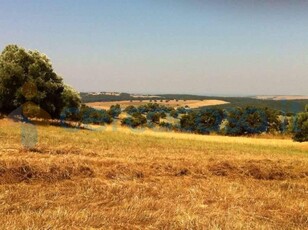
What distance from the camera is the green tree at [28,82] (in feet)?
136

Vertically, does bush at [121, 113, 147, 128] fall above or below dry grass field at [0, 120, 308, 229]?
below

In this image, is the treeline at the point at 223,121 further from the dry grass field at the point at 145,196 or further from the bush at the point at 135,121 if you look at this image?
the dry grass field at the point at 145,196

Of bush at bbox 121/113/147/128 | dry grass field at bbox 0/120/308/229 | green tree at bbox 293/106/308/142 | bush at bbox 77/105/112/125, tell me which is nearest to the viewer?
dry grass field at bbox 0/120/308/229

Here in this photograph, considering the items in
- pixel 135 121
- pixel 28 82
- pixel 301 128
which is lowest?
pixel 135 121

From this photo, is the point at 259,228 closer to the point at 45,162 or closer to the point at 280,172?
the point at 45,162

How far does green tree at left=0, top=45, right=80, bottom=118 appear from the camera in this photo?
41.5 meters

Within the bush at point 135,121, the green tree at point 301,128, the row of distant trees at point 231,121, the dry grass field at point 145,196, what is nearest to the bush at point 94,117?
the bush at point 135,121

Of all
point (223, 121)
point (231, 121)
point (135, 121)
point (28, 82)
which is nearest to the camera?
point (28, 82)

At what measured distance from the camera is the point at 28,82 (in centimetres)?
4194

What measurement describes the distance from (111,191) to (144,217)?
2226 mm

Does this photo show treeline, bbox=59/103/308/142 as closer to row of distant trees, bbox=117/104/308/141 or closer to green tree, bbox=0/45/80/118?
row of distant trees, bbox=117/104/308/141

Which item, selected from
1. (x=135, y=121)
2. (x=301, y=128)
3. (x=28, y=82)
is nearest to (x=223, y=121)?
(x=135, y=121)

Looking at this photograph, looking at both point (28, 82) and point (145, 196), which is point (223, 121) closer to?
point (28, 82)

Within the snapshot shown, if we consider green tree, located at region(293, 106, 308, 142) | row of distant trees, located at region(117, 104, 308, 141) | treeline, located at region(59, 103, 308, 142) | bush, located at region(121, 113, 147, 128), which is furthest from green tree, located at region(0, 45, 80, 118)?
bush, located at region(121, 113, 147, 128)
